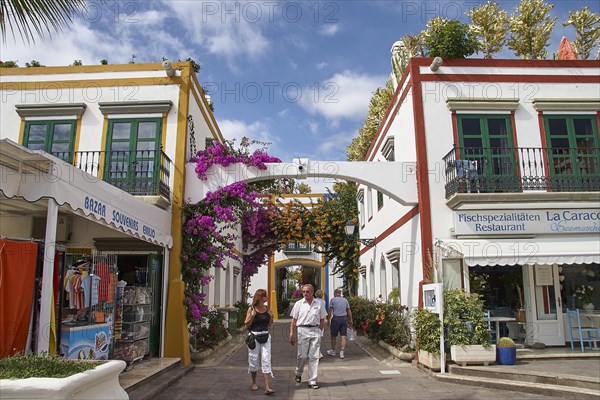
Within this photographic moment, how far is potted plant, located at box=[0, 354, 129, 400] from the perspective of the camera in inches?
156

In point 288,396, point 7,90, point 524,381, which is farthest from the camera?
point 7,90

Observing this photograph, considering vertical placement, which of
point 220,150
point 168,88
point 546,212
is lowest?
point 546,212

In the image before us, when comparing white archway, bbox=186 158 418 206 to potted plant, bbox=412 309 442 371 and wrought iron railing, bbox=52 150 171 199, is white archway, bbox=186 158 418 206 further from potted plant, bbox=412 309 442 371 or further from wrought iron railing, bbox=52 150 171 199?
potted plant, bbox=412 309 442 371

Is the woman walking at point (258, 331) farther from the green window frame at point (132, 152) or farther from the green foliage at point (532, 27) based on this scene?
the green foliage at point (532, 27)

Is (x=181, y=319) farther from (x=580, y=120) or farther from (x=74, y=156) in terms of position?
(x=580, y=120)

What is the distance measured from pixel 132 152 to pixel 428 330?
7.56 m

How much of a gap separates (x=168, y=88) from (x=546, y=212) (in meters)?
9.01

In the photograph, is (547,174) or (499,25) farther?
(499,25)

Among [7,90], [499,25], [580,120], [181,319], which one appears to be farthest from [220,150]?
[499,25]

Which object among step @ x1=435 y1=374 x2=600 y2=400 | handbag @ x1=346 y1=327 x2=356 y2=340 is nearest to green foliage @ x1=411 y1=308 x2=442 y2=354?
step @ x1=435 y1=374 x2=600 y2=400

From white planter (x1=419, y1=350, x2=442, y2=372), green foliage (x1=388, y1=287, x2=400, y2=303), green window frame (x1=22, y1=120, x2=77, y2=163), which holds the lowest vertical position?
white planter (x1=419, y1=350, x2=442, y2=372)

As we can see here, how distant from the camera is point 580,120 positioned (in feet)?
38.0

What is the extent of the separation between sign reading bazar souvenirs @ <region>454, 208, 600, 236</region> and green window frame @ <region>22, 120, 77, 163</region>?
9150 mm

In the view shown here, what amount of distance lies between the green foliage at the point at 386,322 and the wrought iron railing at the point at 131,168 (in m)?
6.14
